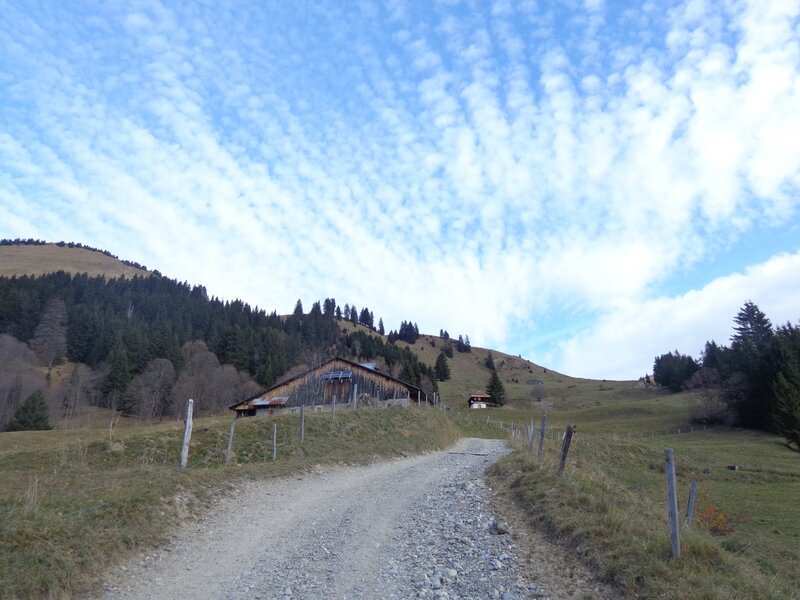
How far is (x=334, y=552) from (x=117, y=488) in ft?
17.7

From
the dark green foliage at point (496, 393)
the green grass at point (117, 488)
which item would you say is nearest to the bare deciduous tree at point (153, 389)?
the green grass at point (117, 488)

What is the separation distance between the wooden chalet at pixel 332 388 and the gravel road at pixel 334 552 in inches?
1574

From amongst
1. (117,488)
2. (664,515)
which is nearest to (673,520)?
(664,515)

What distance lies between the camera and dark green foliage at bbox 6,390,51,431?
194 ft

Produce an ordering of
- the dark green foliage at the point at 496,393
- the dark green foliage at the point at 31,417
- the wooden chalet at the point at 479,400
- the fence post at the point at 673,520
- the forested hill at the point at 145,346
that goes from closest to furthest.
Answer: the fence post at the point at 673,520 < the dark green foliage at the point at 31,417 < the forested hill at the point at 145,346 < the dark green foliage at the point at 496,393 < the wooden chalet at the point at 479,400

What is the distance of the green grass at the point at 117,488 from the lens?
6992mm

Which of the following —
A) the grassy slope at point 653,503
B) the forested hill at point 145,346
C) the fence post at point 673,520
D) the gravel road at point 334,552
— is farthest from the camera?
the forested hill at point 145,346

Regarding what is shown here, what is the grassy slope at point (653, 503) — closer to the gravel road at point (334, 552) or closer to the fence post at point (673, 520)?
the fence post at point (673, 520)

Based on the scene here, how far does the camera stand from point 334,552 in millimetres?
8938

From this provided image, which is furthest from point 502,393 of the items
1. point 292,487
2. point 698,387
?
point 292,487

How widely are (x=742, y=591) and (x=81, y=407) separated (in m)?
93.0

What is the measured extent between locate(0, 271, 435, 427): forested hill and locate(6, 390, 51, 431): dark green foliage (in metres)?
15.0

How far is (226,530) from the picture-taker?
1027cm

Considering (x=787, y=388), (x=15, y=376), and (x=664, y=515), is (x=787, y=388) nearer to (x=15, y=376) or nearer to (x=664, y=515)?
(x=664, y=515)
